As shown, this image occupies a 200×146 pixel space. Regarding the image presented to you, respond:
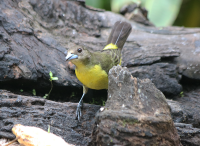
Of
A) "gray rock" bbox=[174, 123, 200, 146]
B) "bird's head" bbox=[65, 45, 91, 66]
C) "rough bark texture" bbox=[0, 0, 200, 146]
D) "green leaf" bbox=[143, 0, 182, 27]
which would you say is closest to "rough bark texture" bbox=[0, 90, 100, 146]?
"rough bark texture" bbox=[0, 0, 200, 146]

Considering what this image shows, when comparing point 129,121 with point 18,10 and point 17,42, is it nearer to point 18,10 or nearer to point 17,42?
point 17,42

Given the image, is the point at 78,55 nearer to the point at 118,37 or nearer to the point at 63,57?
the point at 63,57

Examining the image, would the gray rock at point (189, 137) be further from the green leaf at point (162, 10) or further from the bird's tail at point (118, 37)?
the green leaf at point (162, 10)

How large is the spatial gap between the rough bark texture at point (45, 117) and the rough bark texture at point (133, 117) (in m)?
0.59

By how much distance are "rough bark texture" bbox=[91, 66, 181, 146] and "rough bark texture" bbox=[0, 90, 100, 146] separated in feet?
1.92

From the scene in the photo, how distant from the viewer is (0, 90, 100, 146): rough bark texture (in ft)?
8.91

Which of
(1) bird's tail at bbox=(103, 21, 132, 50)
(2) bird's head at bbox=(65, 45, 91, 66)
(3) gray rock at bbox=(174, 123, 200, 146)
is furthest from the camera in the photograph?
(1) bird's tail at bbox=(103, 21, 132, 50)

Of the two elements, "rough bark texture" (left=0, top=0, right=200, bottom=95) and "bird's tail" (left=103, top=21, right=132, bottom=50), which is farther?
"bird's tail" (left=103, top=21, right=132, bottom=50)

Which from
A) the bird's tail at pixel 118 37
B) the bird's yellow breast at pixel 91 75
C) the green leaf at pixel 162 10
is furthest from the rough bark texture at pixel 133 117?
the green leaf at pixel 162 10

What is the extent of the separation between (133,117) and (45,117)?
55.0 inches

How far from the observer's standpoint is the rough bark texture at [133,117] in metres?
2.07

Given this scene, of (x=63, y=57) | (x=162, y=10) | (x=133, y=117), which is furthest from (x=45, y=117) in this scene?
(x=162, y=10)

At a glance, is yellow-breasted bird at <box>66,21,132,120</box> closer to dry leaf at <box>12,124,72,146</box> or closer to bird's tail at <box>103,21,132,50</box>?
dry leaf at <box>12,124,72,146</box>

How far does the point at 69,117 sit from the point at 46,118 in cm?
34
